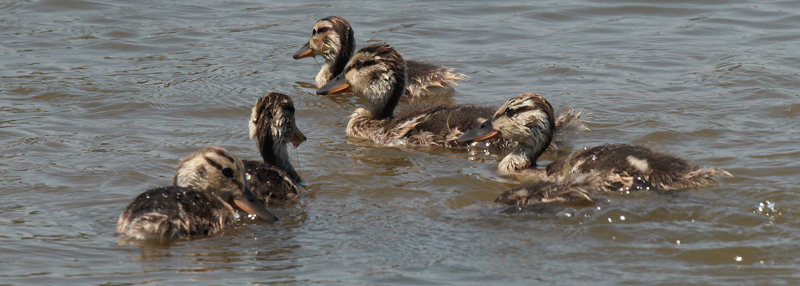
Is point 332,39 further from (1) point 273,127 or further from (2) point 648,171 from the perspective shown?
(2) point 648,171

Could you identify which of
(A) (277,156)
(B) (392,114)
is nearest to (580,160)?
(A) (277,156)

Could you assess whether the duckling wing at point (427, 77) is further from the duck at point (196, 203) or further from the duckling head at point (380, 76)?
the duck at point (196, 203)

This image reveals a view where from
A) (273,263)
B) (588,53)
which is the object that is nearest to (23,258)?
(273,263)

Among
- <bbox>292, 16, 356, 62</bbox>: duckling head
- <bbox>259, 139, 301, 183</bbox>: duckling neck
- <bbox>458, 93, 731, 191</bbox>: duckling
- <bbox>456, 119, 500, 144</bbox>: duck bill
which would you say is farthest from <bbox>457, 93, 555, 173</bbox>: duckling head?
<bbox>292, 16, 356, 62</bbox>: duckling head

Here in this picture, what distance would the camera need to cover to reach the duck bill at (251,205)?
5941 mm

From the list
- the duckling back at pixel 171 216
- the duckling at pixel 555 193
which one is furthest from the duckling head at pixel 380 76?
the duckling back at pixel 171 216

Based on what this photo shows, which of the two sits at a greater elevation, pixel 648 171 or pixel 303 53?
pixel 648 171

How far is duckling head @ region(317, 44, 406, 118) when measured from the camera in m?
8.77

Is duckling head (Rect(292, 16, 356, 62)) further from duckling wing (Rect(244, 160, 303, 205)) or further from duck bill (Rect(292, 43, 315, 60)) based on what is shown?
duckling wing (Rect(244, 160, 303, 205))

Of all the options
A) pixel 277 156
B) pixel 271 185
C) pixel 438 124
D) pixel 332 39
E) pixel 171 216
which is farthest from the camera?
pixel 332 39

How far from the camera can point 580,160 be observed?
682cm

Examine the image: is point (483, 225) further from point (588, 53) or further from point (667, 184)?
point (588, 53)

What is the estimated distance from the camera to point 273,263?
5.28 m

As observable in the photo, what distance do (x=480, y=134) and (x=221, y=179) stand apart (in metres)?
2.43
